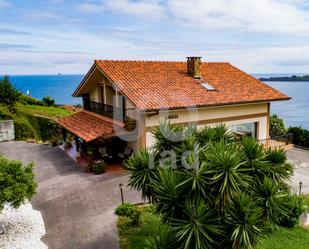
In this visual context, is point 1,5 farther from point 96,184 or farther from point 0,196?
point 0,196

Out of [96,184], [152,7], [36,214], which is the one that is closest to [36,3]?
[152,7]

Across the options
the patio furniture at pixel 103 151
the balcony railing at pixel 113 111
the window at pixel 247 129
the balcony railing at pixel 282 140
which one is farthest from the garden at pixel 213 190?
the balcony railing at pixel 282 140

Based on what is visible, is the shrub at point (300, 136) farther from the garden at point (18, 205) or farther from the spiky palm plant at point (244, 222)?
the garden at point (18, 205)

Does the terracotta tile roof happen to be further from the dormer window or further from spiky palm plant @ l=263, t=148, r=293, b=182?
spiky palm plant @ l=263, t=148, r=293, b=182

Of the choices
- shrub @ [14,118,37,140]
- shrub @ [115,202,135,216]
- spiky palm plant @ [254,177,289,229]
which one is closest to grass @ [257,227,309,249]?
spiky palm plant @ [254,177,289,229]

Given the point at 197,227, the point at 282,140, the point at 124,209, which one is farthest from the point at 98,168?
the point at 282,140
